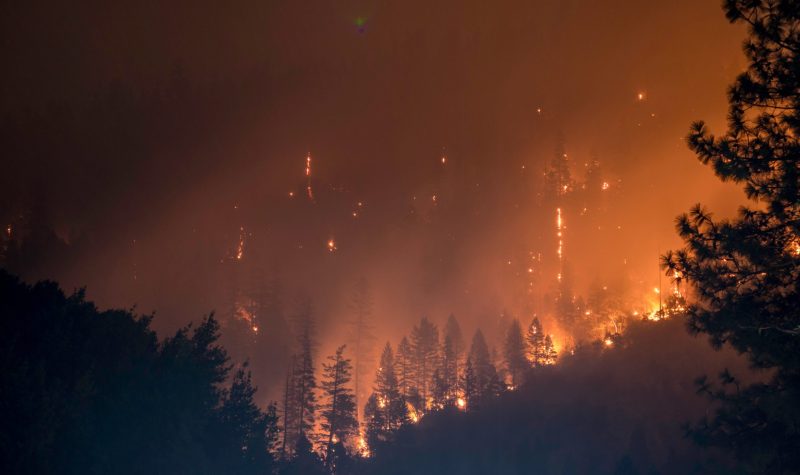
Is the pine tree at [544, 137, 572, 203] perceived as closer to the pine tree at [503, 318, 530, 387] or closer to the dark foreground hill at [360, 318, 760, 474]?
the pine tree at [503, 318, 530, 387]

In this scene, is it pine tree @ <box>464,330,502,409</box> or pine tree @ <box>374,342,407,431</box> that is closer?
pine tree @ <box>374,342,407,431</box>

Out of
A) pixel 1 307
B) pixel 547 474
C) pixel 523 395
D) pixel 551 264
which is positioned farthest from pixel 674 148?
pixel 1 307

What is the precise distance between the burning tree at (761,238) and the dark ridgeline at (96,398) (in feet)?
49.7

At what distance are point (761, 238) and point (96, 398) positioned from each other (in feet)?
59.8

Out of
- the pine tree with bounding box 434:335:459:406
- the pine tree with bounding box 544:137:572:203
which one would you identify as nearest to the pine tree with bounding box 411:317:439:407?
the pine tree with bounding box 434:335:459:406

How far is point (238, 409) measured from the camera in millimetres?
20703

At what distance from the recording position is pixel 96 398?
1378cm

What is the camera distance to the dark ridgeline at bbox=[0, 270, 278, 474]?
389 inches

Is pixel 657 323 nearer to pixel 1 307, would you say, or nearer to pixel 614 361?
pixel 614 361

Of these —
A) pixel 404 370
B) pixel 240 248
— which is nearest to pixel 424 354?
pixel 404 370

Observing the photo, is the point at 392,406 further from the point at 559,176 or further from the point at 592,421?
the point at 559,176

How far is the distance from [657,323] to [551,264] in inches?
3489

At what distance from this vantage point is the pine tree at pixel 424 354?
6562 cm

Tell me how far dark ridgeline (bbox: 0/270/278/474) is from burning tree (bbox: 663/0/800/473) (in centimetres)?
1516
